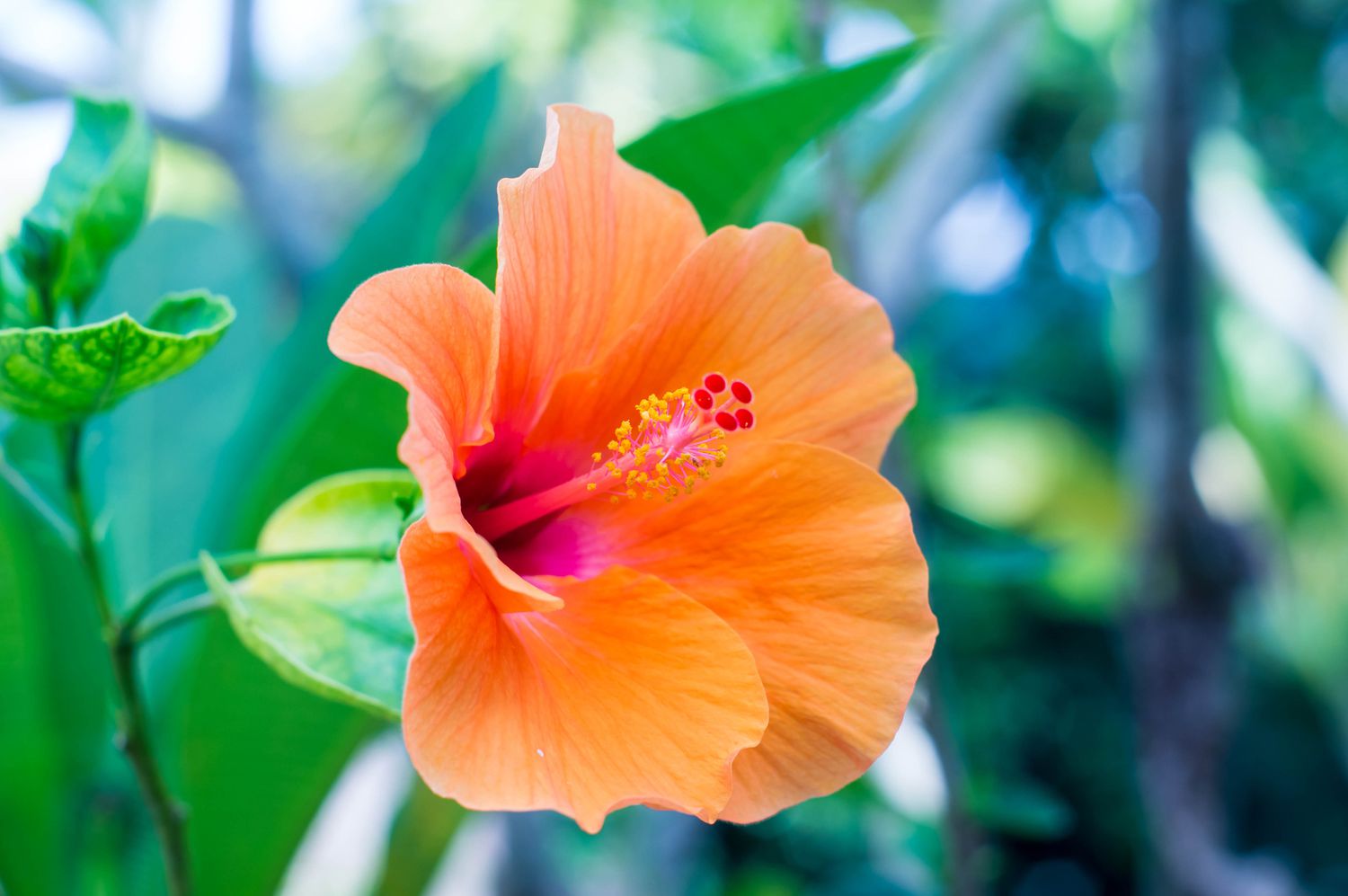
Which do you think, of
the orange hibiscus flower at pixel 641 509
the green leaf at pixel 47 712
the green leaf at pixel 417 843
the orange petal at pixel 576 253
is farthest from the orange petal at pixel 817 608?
the green leaf at pixel 417 843

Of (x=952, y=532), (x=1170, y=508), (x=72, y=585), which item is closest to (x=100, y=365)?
(x=72, y=585)

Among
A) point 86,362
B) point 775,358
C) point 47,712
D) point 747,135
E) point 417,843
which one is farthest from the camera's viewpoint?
point 417,843

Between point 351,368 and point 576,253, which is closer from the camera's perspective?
point 576,253

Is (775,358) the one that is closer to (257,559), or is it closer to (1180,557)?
(257,559)

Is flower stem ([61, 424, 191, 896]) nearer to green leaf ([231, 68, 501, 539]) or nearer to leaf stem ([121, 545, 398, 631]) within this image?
leaf stem ([121, 545, 398, 631])

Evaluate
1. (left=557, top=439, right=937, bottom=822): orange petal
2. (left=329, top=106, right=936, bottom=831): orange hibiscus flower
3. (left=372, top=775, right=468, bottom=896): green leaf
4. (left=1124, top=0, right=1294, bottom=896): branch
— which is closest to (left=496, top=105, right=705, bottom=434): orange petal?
(left=329, top=106, right=936, bottom=831): orange hibiscus flower

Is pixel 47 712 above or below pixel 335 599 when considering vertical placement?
below

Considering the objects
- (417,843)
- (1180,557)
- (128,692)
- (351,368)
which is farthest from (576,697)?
(1180,557)
